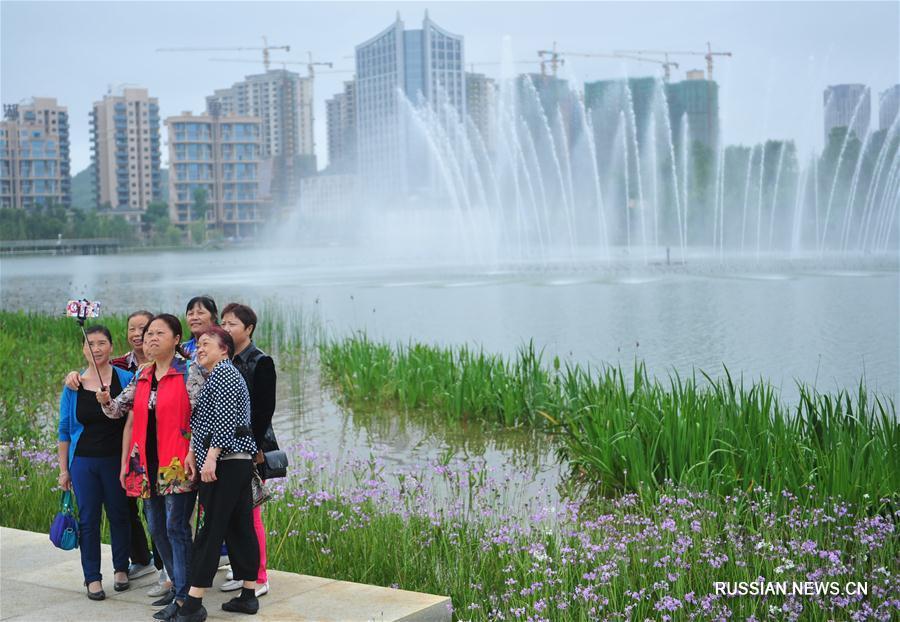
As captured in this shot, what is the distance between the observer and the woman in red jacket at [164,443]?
17.7 feet

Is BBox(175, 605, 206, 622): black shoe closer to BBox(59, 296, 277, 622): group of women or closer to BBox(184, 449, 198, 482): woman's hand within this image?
BBox(59, 296, 277, 622): group of women

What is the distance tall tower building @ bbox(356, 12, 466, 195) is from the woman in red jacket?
3476 inches

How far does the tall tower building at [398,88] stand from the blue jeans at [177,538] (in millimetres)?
88349

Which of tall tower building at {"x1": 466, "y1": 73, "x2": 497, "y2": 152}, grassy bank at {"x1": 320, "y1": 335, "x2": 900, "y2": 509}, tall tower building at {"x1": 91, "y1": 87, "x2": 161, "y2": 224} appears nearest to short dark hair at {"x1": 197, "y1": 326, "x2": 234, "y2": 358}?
grassy bank at {"x1": 320, "y1": 335, "x2": 900, "y2": 509}

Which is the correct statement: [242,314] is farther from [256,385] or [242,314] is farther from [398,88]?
[398,88]

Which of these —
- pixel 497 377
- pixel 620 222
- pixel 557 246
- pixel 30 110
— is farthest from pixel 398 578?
pixel 30 110

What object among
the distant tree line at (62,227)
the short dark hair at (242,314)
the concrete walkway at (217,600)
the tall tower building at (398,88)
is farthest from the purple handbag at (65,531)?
the tall tower building at (398,88)

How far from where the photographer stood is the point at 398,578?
20.4ft

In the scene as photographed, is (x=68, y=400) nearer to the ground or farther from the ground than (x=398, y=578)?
farther from the ground

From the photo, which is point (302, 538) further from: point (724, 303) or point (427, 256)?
point (427, 256)

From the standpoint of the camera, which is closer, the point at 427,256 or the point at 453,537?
the point at 453,537

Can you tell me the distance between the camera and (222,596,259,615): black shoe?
5.33m

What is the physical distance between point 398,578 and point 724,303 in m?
19.9

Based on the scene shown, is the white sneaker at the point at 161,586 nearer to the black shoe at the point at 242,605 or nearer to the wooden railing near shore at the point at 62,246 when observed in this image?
the black shoe at the point at 242,605
